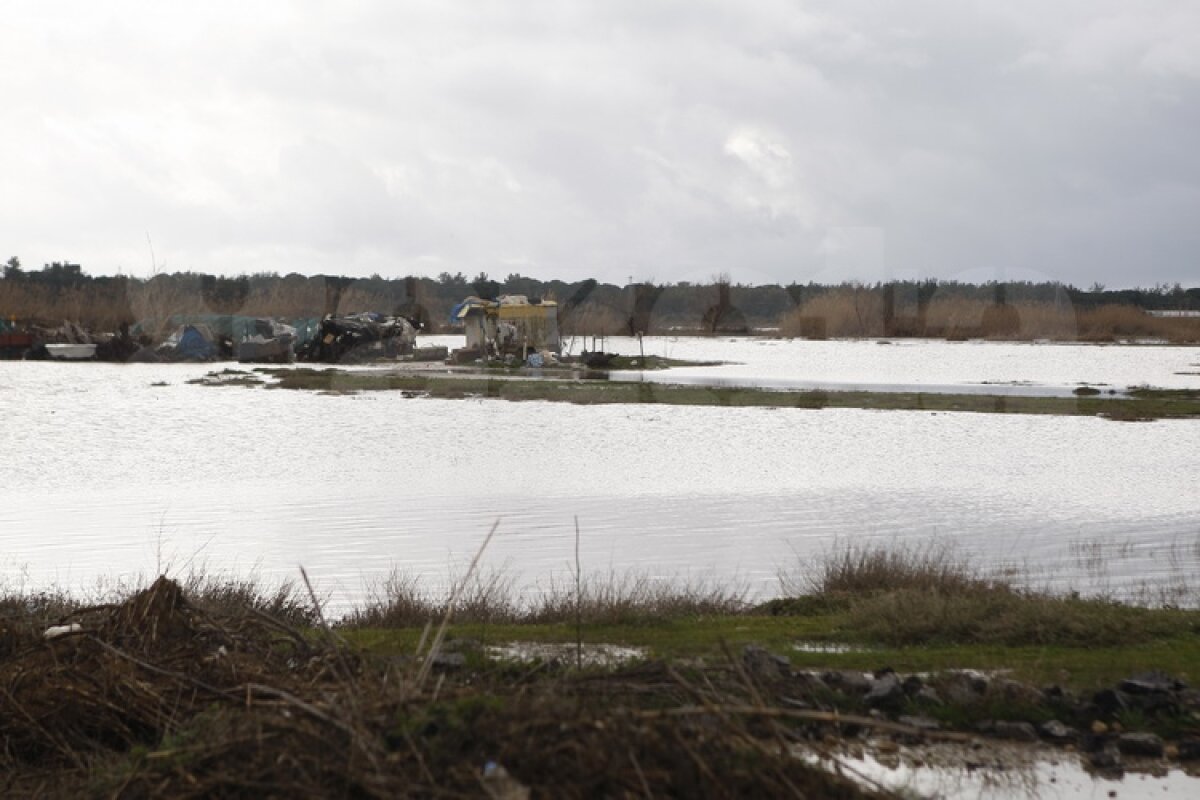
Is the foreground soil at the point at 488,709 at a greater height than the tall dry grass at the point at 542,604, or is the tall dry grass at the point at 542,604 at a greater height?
the foreground soil at the point at 488,709

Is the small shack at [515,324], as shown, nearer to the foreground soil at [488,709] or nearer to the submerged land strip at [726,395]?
the submerged land strip at [726,395]

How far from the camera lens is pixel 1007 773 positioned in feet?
25.9

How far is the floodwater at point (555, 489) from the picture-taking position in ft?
55.4

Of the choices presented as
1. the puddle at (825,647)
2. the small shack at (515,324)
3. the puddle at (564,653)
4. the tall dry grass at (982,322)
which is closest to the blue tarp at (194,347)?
the small shack at (515,324)

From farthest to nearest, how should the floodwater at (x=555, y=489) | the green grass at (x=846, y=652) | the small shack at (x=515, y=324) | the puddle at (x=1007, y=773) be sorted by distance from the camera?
1. the small shack at (x=515, y=324)
2. the floodwater at (x=555, y=489)
3. the green grass at (x=846, y=652)
4. the puddle at (x=1007, y=773)

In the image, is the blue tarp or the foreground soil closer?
the foreground soil

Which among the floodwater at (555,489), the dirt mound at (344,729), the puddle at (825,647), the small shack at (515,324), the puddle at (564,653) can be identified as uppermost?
the small shack at (515,324)

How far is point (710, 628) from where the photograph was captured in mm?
11062

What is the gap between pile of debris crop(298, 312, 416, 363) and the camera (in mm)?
66625

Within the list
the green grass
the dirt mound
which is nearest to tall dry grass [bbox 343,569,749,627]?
the green grass

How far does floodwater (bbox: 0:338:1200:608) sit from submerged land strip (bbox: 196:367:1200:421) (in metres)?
1.60

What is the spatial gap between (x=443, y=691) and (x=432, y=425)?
30.5m

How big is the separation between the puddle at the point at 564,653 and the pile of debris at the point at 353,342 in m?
57.1

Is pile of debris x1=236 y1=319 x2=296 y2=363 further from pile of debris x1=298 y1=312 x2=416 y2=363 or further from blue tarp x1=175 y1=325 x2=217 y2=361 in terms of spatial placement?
pile of debris x1=298 y1=312 x2=416 y2=363
